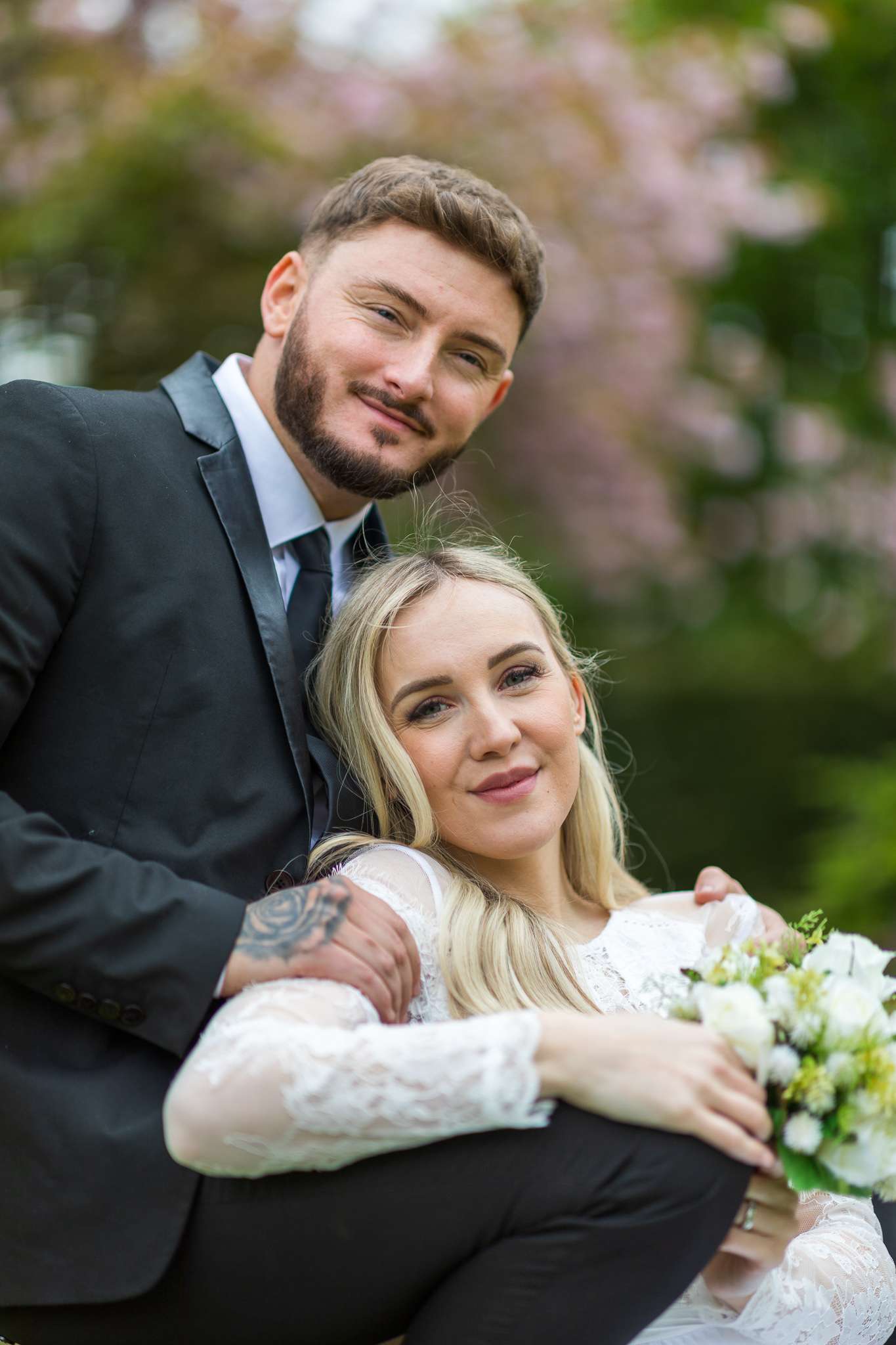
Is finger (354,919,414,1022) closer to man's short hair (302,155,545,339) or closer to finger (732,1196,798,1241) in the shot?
finger (732,1196,798,1241)

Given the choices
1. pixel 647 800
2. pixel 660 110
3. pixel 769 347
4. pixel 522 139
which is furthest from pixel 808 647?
pixel 522 139

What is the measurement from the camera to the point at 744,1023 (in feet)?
6.75

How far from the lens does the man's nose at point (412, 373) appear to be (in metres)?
3.03

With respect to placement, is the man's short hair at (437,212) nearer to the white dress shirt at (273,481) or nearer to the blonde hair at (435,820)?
the white dress shirt at (273,481)

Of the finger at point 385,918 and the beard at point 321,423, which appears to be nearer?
the finger at point 385,918

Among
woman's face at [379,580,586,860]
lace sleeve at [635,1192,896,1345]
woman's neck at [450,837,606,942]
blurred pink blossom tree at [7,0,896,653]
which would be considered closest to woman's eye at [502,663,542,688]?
woman's face at [379,580,586,860]

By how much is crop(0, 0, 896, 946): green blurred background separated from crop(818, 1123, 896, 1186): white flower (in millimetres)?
2043

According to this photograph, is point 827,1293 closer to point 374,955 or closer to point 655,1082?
point 655,1082

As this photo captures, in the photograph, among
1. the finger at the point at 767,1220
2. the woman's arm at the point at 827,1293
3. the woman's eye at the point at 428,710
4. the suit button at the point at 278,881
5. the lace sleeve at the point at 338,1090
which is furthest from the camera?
the woman's eye at the point at 428,710

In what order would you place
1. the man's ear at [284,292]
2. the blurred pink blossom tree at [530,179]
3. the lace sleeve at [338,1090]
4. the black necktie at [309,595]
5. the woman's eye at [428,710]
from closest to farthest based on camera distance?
the lace sleeve at [338,1090]
the woman's eye at [428,710]
the black necktie at [309,595]
the man's ear at [284,292]
the blurred pink blossom tree at [530,179]

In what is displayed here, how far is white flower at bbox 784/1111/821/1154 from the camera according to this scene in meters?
2.04

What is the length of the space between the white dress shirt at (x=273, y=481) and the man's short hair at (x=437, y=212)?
0.44m

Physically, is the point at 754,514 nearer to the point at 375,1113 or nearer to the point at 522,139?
the point at 522,139

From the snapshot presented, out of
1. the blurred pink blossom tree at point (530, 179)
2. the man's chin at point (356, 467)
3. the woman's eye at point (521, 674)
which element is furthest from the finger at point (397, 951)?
the blurred pink blossom tree at point (530, 179)
